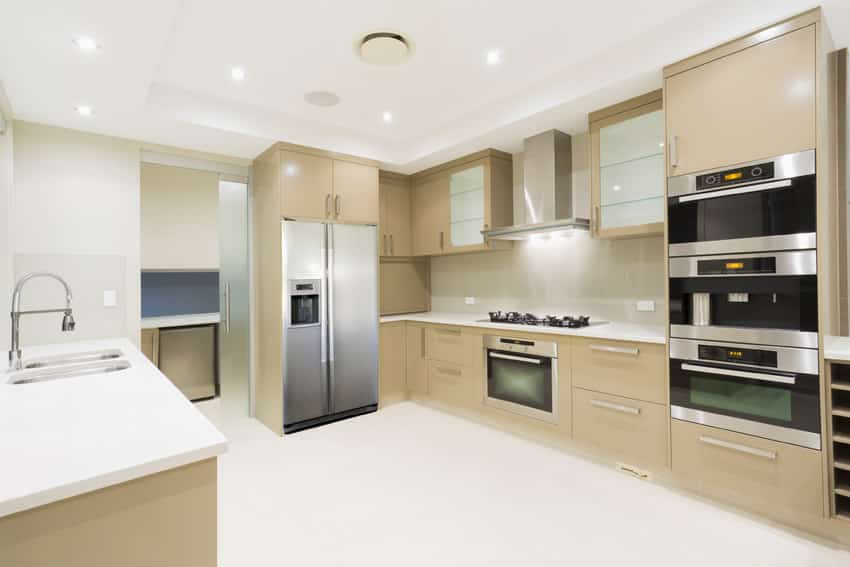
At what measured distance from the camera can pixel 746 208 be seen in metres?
2.09

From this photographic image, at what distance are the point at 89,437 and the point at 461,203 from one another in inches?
137

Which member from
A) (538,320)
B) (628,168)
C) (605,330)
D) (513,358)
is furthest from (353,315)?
(628,168)

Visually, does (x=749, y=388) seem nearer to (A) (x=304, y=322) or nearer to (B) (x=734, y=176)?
(B) (x=734, y=176)

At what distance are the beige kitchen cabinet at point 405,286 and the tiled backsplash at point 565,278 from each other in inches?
9.7

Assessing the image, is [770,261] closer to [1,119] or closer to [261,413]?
[261,413]

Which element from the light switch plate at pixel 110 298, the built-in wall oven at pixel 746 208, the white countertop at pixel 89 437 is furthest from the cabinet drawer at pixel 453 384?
the light switch plate at pixel 110 298

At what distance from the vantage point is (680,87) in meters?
2.29

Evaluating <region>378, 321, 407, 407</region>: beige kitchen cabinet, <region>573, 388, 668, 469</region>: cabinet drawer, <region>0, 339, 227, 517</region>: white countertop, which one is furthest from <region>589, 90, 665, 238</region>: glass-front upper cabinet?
<region>0, 339, 227, 517</region>: white countertop

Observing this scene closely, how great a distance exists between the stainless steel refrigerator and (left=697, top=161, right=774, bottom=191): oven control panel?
8.59 feet

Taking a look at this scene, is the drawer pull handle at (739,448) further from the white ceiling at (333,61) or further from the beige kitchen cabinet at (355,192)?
the beige kitchen cabinet at (355,192)

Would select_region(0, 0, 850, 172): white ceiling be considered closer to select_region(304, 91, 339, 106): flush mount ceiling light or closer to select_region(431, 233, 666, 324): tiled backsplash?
select_region(304, 91, 339, 106): flush mount ceiling light

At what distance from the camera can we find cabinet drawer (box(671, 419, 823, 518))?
1933 millimetres

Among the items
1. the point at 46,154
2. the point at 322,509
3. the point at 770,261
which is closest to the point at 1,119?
the point at 46,154

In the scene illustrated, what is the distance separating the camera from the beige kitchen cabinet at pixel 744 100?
1913mm
